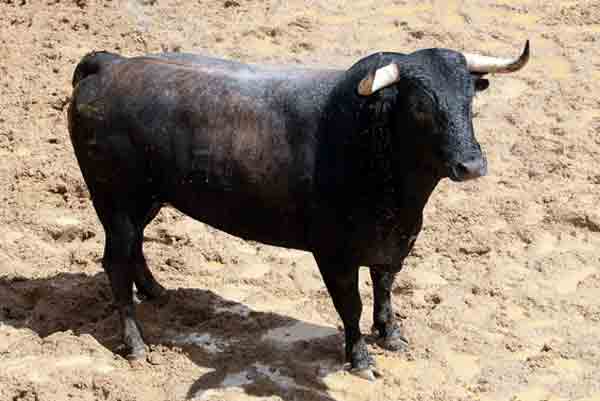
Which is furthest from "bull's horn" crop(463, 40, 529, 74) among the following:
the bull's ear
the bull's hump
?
the bull's hump

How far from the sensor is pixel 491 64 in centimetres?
508

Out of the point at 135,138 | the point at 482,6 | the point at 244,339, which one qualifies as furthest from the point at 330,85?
the point at 482,6

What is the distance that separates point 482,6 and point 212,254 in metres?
4.23

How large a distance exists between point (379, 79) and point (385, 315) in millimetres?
1728

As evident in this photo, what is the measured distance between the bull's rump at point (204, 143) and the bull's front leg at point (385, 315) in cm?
63

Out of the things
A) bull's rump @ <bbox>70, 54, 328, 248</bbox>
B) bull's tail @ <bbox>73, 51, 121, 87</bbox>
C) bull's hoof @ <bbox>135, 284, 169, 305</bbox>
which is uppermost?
bull's tail @ <bbox>73, 51, 121, 87</bbox>

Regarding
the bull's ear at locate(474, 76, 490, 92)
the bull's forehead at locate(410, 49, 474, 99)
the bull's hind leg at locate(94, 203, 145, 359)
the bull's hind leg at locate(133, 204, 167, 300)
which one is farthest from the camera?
the bull's hind leg at locate(133, 204, 167, 300)

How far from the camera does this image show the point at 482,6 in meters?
9.58

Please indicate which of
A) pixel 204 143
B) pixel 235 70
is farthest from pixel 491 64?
pixel 204 143

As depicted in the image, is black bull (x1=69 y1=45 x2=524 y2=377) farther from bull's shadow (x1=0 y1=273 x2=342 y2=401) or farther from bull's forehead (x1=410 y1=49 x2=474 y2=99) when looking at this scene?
bull's shadow (x1=0 y1=273 x2=342 y2=401)

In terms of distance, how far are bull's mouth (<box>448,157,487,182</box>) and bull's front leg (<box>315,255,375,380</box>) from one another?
996 millimetres

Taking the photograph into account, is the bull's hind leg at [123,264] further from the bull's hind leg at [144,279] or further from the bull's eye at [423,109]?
the bull's eye at [423,109]

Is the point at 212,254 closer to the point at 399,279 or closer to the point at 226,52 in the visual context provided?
the point at 399,279

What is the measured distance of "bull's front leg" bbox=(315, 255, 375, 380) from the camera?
17.9 feet
